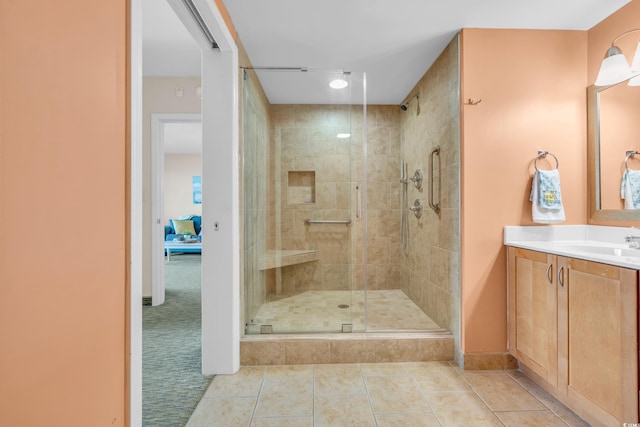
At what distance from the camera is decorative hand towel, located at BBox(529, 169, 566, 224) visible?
2141 millimetres

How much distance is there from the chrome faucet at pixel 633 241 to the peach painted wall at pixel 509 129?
0.43 meters

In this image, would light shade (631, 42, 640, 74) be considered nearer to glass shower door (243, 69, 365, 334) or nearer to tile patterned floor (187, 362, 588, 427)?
glass shower door (243, 69, 365, 334)

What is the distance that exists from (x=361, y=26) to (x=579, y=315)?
7.14 feet

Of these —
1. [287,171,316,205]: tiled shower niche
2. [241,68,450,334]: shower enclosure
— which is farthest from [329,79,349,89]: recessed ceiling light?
[287,171,316,205]: tiled shower niche

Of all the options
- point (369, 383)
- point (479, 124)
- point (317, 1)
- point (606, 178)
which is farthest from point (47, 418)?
point (606, 178)

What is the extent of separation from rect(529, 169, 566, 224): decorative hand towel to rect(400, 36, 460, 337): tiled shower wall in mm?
491

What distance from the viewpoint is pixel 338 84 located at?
283 centimetres

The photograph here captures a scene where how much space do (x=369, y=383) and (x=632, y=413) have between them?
1.25 metres

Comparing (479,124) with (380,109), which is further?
(380,109)

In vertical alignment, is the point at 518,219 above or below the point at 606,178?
below

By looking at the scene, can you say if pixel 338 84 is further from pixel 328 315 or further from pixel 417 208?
pixel 328 315

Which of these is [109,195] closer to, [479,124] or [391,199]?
[479,124]

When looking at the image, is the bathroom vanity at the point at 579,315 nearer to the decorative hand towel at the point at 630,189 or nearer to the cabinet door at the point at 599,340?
the cabinet door at the point at 599,340

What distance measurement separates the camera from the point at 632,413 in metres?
1.35
